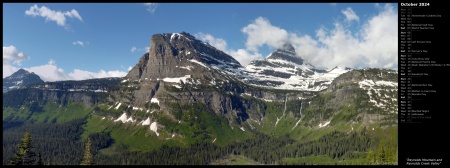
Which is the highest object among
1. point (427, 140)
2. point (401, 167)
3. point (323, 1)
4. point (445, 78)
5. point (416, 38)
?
point (323, 1)

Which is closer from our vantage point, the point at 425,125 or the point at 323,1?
the point at 323,1

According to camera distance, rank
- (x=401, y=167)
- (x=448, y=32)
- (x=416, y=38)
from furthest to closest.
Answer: (x=416, y=38) < (x=448, y=32) < (x=401, y=167)

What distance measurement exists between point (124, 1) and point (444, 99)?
14260 millimetres

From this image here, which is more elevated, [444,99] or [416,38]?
[416,38]

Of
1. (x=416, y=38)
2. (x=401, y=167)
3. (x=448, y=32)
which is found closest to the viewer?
(x=401, y=167)

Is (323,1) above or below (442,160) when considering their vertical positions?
above

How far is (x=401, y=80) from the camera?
1602 centimetres

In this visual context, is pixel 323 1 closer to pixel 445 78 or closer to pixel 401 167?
pixel 445 78

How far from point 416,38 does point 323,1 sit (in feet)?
16.9

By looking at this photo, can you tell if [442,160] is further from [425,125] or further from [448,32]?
[448,32]

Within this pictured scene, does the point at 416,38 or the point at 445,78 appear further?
the point at 416,38

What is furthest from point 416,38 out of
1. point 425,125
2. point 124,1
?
point 124,1

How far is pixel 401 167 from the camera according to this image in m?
14.1

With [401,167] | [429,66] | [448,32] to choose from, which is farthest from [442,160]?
[448,32]
